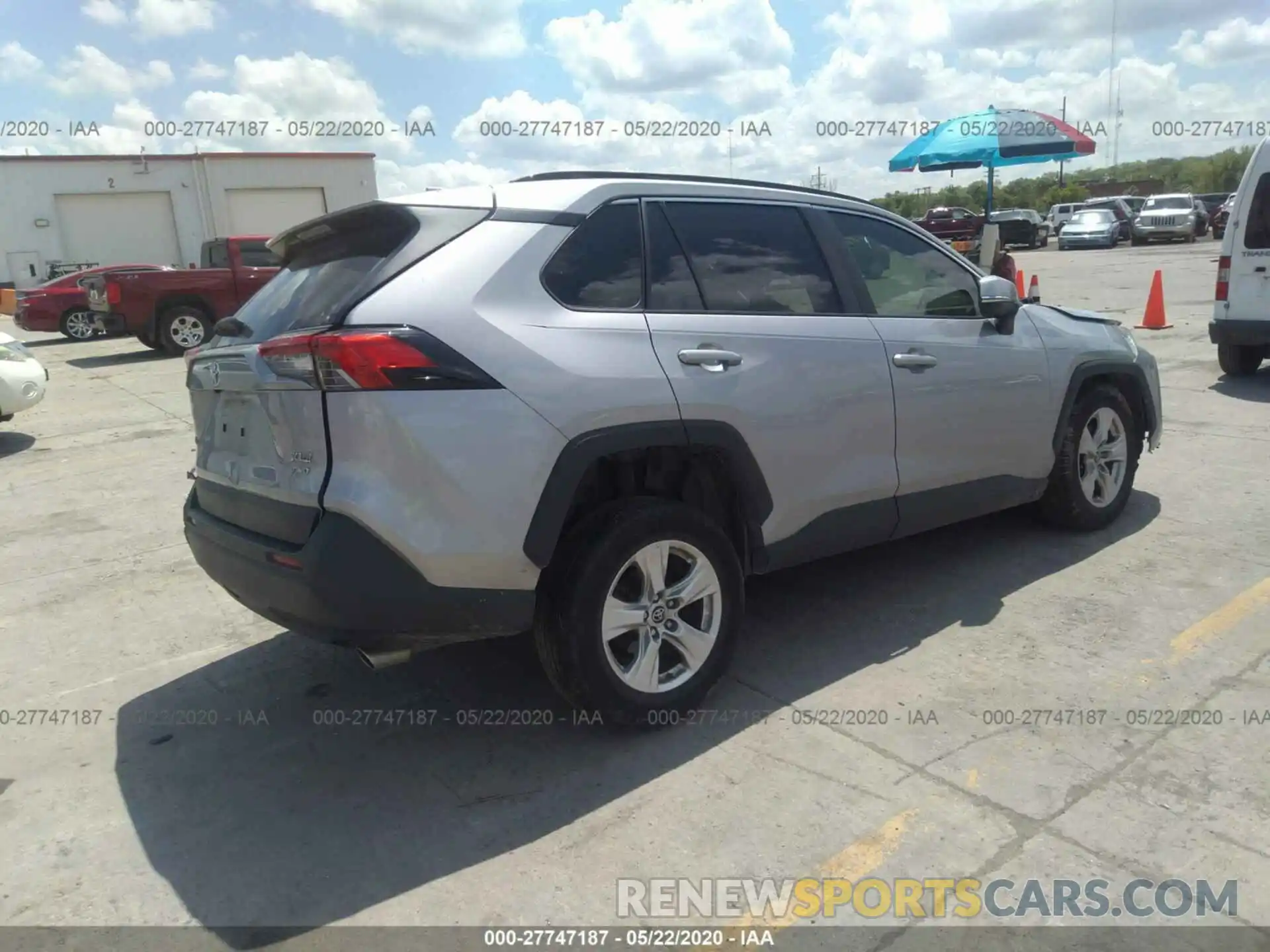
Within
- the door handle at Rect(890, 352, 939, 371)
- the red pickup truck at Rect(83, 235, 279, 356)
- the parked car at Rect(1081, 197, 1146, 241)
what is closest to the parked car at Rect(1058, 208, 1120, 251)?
the parked car at Rect(1081, 197, 1146, 241)

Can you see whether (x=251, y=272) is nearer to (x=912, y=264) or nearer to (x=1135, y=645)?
(x=912, y=264)

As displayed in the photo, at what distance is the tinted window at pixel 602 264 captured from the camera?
3.20 meters

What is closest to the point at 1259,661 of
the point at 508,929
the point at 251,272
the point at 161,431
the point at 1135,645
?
the point at 1135,645

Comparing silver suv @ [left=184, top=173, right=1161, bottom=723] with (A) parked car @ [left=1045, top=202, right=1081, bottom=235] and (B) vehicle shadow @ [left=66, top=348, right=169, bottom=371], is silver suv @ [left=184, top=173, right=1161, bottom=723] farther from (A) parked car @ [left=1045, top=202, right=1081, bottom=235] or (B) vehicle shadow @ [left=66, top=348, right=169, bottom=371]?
(A) parked car @ [left=1045, top=202, right=1081, bottom=235]

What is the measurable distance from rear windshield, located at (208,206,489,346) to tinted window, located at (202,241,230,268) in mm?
13527

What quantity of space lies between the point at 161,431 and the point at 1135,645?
832cm

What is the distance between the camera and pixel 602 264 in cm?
333

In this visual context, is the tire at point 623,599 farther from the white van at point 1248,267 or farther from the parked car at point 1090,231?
the parked car at point 1090,231

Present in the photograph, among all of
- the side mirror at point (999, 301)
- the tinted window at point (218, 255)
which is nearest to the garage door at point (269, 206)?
the tinted window at point (218, 255)

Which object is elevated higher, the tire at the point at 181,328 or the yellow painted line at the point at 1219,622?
the tire at the point at 181,328

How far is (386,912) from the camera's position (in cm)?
260

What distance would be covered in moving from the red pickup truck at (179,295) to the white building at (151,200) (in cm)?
1967

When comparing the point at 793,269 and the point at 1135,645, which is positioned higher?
the point at 793,269

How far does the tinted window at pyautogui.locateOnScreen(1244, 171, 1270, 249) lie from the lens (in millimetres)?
8500
